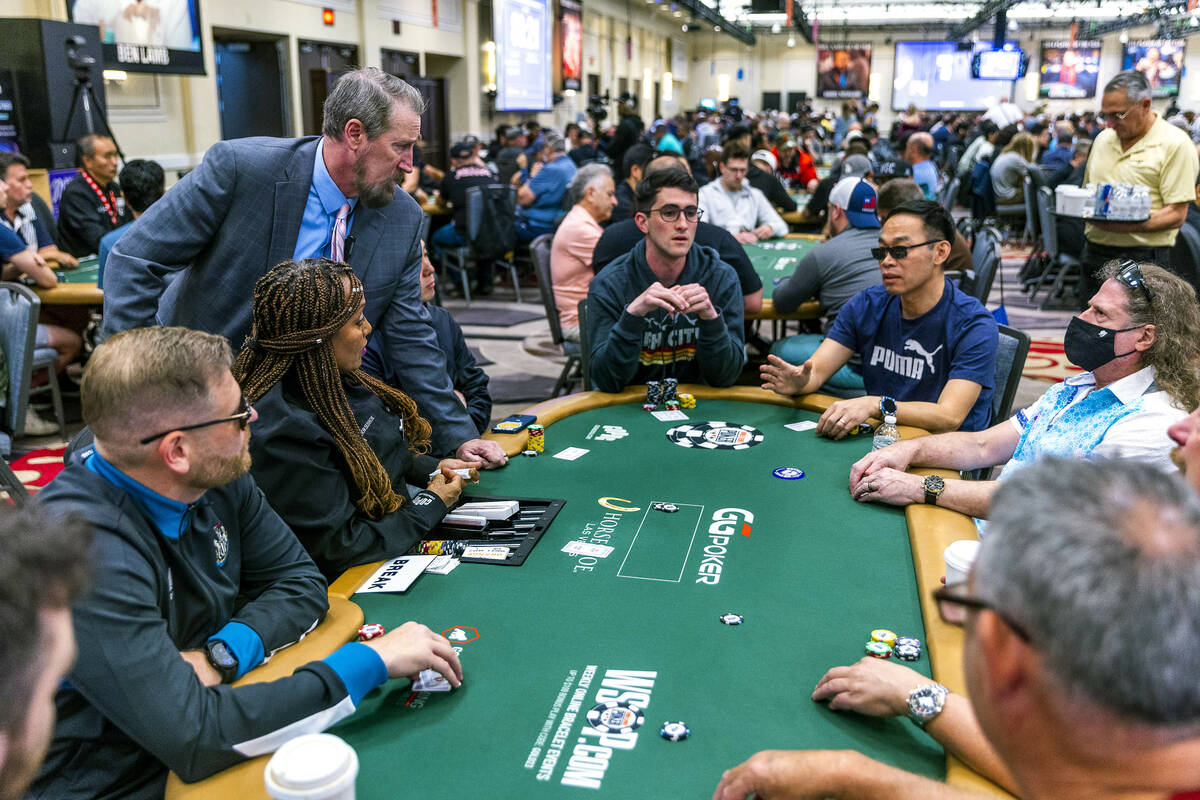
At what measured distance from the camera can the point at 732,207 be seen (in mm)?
6852

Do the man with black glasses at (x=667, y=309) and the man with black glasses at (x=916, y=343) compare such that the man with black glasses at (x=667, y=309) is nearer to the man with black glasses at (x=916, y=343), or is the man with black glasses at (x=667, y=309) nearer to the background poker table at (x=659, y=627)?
the man with black glasses at (x=916, y=343)

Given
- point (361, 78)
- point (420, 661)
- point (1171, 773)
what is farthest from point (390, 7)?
point (1171, 773)

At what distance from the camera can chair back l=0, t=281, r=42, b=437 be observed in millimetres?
3824

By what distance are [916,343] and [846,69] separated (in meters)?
29.5

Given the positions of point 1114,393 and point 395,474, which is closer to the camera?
point 1114,393

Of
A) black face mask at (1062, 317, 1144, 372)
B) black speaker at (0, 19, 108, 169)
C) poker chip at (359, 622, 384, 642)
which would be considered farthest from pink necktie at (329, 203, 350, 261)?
black speaker at (0, 19, 108, 169)

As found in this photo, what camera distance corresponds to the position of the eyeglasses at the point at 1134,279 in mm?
2230

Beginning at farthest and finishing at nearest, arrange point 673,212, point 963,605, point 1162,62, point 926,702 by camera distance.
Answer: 1. point 1162,62
2. point 673,212
3. point 926,702
4. point 963,605

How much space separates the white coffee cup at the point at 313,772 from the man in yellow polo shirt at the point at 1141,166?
15.9 feet

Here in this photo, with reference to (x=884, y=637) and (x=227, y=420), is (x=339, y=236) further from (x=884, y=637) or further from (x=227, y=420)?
(x=884, y=637)

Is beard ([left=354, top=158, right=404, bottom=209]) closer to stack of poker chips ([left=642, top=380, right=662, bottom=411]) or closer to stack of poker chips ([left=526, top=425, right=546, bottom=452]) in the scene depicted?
stack of poker chips ([left=526, top=425, right=546, bottom=452])

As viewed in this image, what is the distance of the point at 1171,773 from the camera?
0.80 metres

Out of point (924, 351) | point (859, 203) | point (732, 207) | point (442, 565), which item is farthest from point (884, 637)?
point (732, 207)

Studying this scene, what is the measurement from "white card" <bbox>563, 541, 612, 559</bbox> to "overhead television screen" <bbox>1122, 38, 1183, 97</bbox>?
30476 mm
